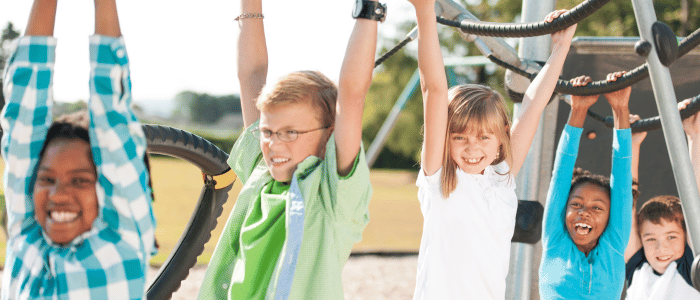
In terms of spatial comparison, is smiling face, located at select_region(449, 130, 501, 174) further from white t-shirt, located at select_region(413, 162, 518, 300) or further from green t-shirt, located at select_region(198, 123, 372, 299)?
green t-shirt, located at select_region(198, 123, 372, 299)

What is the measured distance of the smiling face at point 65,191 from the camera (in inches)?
49.1

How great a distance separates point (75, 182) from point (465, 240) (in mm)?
1014

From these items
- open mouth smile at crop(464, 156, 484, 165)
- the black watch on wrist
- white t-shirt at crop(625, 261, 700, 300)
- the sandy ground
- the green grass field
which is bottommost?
the green grass field

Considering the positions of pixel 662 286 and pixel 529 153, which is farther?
pixel 529 153

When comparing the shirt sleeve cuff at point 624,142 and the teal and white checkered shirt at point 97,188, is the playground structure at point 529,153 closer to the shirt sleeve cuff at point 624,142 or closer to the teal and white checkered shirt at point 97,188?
the shirt sleeve cuff at point 624,142

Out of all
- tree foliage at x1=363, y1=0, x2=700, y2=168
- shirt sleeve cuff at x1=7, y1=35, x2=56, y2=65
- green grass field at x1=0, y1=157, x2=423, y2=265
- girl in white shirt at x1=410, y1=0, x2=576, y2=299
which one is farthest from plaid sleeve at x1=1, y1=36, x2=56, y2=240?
tree foliage at x1=363, y1=0, x2=700, y2=168

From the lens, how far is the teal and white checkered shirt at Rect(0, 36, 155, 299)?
48.4 inches

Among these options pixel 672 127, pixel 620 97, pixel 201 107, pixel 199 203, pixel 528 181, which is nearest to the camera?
pixel 672 127

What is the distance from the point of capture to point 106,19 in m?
1.25

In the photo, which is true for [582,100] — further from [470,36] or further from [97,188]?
[97,188]

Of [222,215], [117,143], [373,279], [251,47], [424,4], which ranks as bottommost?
[222,215]

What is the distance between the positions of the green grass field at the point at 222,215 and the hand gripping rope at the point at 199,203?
135cm

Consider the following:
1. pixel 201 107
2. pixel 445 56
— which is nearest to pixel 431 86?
pixel 445 56

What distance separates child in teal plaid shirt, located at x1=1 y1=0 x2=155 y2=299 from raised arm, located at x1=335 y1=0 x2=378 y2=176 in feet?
1.47
